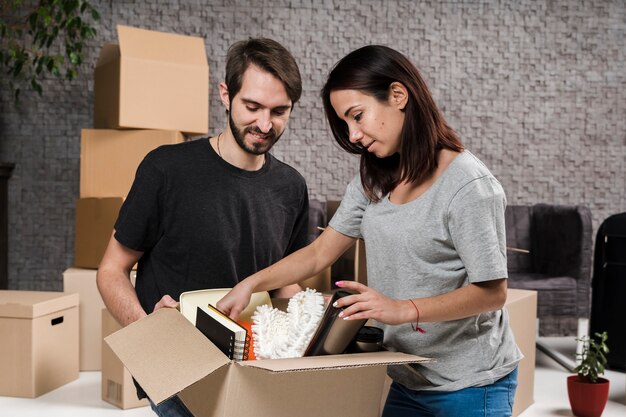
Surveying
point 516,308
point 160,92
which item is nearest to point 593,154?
point 516,308

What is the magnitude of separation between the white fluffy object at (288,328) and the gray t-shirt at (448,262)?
143mm

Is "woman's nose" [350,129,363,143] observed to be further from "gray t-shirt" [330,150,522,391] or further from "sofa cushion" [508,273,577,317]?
"sofa cushion" [508,273,577,317]

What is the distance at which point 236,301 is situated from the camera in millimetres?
1293

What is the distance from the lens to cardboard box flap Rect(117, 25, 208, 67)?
3.68 m

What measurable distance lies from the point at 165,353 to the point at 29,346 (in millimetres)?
2507

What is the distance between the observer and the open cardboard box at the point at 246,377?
1001mm

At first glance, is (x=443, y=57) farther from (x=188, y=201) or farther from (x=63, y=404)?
(x=188, y=201)

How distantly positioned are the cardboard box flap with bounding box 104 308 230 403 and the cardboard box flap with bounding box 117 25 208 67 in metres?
2.68

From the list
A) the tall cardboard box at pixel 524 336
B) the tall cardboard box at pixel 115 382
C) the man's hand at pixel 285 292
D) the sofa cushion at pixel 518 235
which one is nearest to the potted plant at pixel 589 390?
the tall cardboard box at pixel 524 336

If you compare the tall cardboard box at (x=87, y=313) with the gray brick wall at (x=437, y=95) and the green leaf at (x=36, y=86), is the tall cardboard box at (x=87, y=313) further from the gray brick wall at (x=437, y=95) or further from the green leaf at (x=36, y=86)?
the green leaf at (x=36, y=86)

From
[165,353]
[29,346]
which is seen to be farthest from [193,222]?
[29,346]

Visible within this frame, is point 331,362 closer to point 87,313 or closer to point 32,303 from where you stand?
point 32,303

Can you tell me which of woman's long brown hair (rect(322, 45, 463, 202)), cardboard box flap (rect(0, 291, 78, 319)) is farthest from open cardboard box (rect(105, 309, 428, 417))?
cardboard box flap (rect(0, 291, 78, 319))

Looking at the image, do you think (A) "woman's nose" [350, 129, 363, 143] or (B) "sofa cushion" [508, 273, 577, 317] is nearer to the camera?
(A) "woman's nose" [350, 129, 363, 143]
